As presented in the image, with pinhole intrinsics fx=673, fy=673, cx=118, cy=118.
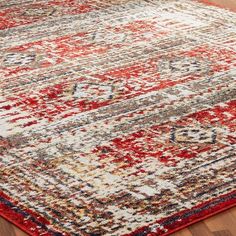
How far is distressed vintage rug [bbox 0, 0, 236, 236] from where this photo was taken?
73.2 inches

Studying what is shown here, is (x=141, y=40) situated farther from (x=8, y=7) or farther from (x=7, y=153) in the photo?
(x=7, y=153)

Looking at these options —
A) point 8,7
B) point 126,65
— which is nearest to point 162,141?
point 126,65

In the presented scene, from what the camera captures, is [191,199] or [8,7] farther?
[8,7]

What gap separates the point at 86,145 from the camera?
2.21m

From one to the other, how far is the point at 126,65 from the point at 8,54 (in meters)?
0.57

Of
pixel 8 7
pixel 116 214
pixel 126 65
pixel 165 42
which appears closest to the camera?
pixel 116 214

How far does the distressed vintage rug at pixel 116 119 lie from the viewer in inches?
73.2

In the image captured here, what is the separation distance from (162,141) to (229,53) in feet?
3.18

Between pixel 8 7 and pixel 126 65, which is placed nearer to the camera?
pixel 126 65

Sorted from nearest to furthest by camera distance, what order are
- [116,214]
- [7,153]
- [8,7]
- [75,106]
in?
[116,214] < [7,153] < [75,106] < [8,7]

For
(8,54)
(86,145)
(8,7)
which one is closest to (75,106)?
(86,145)

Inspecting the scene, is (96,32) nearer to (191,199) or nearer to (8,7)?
(8,7)

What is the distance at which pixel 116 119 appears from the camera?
2.40 metres

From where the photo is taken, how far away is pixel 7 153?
2.17 metres
